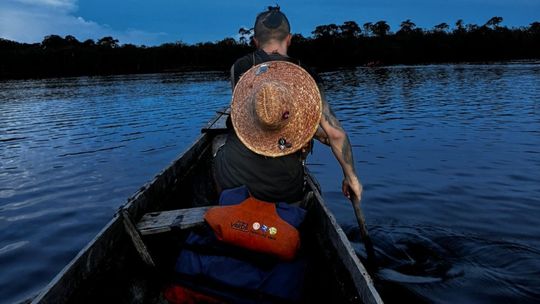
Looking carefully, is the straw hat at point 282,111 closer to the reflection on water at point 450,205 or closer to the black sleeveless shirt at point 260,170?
the black sleeveless shirt at point 260,170

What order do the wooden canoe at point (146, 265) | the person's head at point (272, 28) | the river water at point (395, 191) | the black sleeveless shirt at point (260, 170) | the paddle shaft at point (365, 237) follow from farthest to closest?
the river water at point (395, 191)
the paddle shaft at point (365, 237)
the person's head at point (272, 28)
the black sleeveless shirt at point (260, 170)
the wooden canoe at point (146, 265)

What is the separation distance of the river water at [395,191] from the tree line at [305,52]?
256 feet

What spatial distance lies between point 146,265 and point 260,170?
1376 millimetres

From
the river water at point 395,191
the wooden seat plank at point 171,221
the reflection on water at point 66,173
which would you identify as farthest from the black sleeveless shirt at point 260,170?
the reflection on water at point 66,173

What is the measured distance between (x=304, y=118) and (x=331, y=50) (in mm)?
108003

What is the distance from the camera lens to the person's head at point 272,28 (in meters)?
3.72

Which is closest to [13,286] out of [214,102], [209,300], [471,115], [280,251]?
[209,300]

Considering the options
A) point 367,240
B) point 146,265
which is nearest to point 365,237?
point 367,240

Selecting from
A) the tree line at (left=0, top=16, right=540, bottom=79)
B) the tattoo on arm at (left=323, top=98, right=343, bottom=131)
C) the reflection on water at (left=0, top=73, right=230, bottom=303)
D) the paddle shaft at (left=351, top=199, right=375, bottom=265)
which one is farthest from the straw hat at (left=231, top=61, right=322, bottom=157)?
the tree line at (left=0, top=16, right=540, bottom=79)

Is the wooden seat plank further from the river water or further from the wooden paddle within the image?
the river water

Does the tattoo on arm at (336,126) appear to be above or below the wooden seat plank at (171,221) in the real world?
above

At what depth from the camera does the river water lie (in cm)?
472

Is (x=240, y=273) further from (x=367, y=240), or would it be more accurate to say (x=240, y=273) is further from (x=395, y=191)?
(x=395, y=191)

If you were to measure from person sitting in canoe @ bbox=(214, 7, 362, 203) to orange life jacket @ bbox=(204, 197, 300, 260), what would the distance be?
50 centimetres
